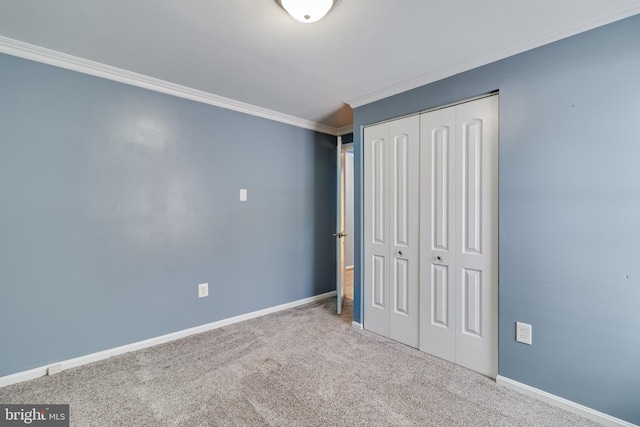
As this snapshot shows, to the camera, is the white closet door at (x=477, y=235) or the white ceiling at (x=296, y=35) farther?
the white closet door at (x=477, y=235)

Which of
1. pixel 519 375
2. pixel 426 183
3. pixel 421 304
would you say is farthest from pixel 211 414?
pixel 426 183

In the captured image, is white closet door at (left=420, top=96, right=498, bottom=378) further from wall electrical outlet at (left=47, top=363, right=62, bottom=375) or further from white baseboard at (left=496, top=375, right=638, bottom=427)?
wall electrical outlet at (left=47, top=363, right=62, bottom=375)

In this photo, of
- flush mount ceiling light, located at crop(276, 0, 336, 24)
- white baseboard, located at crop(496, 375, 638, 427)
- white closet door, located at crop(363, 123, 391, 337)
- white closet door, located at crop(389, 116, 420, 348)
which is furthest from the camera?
white closet door, located at crop(363, 123, 391, 337)

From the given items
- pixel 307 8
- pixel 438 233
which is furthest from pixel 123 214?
pixel 438 233

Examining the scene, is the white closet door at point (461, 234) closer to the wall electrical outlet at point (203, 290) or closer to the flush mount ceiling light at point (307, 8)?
the flush mount ceiling light at point (307, 8)

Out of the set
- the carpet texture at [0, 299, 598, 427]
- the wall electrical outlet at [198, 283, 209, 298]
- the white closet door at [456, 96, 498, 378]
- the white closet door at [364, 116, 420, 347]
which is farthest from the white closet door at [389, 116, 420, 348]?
the wall electrical outlet at [198, 283, 209, 298]

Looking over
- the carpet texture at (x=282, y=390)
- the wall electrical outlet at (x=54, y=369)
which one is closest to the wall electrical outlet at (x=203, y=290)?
the carpet texture at (x=282, y=390)

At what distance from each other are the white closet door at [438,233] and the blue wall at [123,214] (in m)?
1.69

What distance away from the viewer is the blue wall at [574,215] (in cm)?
150

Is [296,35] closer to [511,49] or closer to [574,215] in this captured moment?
[511,49]

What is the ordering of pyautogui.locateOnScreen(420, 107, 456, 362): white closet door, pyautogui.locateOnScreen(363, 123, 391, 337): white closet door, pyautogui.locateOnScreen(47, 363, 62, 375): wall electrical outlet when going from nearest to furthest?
pyautogui.locateOnScreen(47, 363, 62, 375): wall electrical outlet < pyautogui.locateOnScreen(420, 107, 456, 362): white closet door < pyautogui.locateOnScreen(363, 123, 391, 337): white closet door

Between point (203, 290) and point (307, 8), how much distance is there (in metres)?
2.53

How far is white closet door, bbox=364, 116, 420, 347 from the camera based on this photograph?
8.04 feet

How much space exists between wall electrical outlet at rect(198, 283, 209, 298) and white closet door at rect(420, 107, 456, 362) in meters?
2.08
